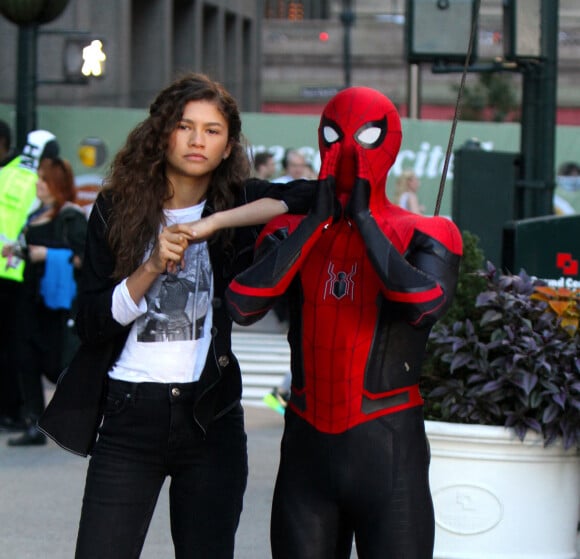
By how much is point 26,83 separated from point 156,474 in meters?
7.59

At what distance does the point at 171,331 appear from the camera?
11.2 feet

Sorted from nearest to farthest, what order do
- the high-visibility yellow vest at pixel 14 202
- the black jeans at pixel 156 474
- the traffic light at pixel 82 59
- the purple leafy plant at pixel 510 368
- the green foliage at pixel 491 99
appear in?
the black jeans at pixel 156 474
the purple leafy plant at pixel 510 368
the high-visibility yellow vest at pixel 14 202
the traffic light at pixel 82 59
the green foliage at pixel 491 99

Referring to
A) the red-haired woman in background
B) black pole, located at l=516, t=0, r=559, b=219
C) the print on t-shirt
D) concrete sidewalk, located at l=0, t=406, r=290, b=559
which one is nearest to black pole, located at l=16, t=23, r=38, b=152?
the red-haired woman in background

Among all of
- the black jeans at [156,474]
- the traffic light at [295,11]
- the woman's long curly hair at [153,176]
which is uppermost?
the traffic light at [295,11]

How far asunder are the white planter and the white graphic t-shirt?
1.49m

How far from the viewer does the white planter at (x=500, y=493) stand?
458 cm

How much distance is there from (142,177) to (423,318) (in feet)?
2.95

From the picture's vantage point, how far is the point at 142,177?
11.3 ft

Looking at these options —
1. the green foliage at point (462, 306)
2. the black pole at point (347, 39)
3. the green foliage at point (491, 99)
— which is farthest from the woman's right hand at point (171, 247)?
the black pole at point (347, 39)

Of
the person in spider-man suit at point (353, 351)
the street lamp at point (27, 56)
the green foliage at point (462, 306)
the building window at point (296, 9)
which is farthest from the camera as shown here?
the building window at point (296, 9)

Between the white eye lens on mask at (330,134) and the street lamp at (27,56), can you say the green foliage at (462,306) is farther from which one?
the street lamp at (27,56)

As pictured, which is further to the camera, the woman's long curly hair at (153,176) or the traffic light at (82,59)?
the traffic light at (82,59)

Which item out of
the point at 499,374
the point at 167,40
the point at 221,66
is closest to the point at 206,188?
the point at 499,374

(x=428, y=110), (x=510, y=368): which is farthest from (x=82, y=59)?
(x=428, y=110)
